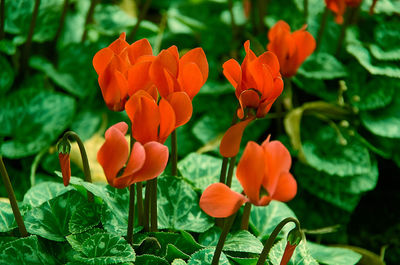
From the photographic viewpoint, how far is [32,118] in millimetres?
1535

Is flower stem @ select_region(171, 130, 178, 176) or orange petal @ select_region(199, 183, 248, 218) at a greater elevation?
orange petal @ select_region(199, 183, 248, 218)

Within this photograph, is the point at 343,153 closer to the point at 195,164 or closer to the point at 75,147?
the point at 195,164

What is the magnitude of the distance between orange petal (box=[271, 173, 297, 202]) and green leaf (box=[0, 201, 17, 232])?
0.57 m

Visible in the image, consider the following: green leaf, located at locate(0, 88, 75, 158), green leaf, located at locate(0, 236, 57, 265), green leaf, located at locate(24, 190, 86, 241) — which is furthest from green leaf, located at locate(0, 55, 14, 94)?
green leaf, located at locate(0, 236, 57, 265)

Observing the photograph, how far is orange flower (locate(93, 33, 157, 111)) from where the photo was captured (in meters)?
0.77

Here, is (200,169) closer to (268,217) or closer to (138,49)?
(268,217)

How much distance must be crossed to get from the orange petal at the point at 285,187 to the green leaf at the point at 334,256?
517 mm

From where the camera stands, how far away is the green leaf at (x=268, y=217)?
3.76ft

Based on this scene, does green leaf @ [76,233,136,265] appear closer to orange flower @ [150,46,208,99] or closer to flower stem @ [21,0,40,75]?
orange flower @ [150,46,208,99]

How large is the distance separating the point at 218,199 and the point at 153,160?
103 mm

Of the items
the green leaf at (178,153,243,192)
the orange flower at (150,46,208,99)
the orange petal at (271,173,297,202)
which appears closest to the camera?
the orange petal at (271,173,297,202)

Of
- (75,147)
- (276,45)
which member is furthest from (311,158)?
(75,147)

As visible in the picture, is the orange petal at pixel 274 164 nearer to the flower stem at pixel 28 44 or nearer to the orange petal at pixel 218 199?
the orange petal at pixel 218 199

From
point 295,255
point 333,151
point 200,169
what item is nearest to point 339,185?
point 333,151
